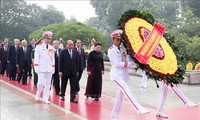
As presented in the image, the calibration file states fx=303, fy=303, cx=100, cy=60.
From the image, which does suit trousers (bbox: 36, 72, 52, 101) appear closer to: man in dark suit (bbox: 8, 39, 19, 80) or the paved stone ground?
the paved stone ground

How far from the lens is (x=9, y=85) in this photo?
11438 millimetres

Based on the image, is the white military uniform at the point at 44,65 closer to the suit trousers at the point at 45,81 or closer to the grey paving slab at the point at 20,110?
the suit trousers at the point at 45,81

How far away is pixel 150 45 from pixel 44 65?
368cm

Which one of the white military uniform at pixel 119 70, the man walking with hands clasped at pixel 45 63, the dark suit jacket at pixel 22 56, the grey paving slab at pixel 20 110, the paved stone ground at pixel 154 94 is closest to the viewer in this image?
the white military uniform at pixel 119 70

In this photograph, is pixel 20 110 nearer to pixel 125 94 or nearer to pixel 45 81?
pixel 45 81

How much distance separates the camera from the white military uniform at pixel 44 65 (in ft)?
26.4

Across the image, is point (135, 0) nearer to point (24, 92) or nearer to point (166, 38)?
point (24, 92)

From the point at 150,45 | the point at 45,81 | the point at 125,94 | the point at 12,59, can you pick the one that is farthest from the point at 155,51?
the point at 12,59

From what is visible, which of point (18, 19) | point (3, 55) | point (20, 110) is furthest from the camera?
point (18, 19)

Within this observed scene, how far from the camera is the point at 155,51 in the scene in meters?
5.36

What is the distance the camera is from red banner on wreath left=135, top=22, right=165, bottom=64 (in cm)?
509

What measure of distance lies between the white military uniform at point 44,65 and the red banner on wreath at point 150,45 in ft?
11.8

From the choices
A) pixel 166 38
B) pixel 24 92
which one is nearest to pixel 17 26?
pixel 24 92

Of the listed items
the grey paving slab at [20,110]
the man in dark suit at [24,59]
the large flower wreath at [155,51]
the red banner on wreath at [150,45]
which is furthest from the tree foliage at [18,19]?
the red banner on wreath at [150,45]
